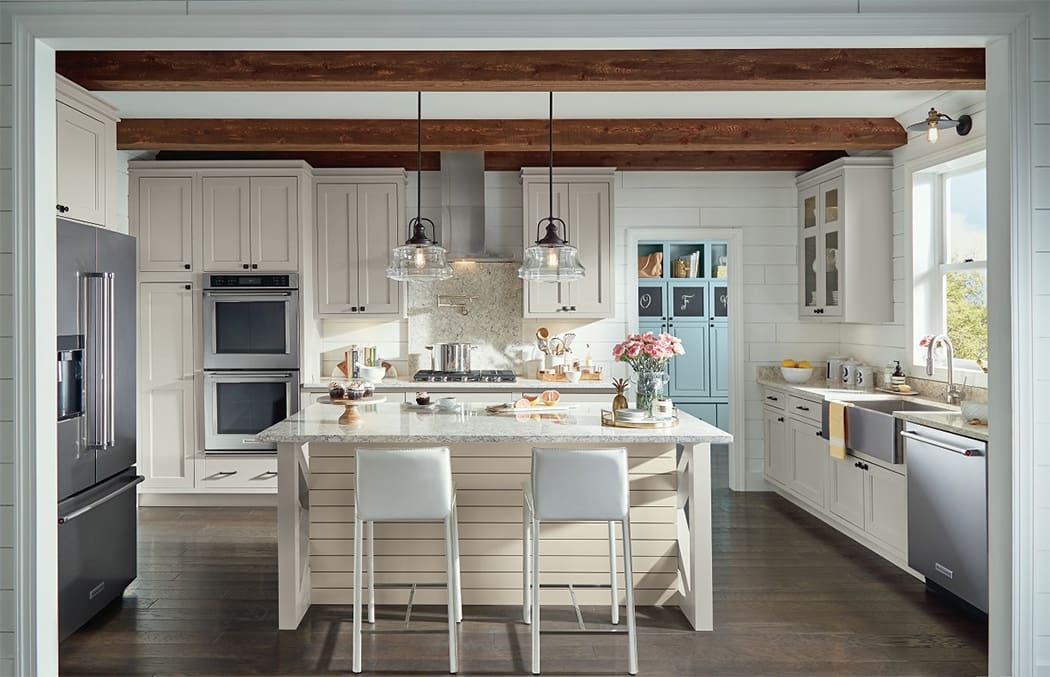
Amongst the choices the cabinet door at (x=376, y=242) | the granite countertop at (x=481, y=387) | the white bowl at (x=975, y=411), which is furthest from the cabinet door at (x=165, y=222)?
the white bowl at (x=975, y=411)

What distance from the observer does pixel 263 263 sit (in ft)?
17.8

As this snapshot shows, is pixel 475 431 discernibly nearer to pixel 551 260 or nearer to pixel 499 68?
pixel 551 260

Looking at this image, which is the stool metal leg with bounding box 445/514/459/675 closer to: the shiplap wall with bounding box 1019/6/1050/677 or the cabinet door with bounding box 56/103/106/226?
the shiplap wall with bounding box 1019/6/1050/677

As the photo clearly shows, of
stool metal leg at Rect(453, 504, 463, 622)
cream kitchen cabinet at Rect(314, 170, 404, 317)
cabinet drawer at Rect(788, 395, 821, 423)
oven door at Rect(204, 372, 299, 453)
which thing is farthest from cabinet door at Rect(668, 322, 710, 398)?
stool metal leg at Rect(453, 504, 463, 622)

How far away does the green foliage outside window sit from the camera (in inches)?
175

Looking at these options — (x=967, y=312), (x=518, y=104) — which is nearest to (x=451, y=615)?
(x=518, y=104)

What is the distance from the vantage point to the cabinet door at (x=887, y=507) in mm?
3977

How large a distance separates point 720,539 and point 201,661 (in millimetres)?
3036

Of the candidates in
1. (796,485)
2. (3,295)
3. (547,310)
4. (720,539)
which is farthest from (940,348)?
(3,295)

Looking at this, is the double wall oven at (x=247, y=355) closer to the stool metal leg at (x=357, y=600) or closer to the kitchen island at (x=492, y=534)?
the kitchen island at (x=492, y=534)

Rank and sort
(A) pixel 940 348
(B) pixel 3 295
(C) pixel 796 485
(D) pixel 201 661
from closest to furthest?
1. (B) pixel 3 295
2. (D) pixel 201 661
3. (A) pixel 940 348
4. (C) pixel 796 485

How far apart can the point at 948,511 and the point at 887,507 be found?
685mm

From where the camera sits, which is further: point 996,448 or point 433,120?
point 433,120

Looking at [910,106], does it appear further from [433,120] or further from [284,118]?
[284,118]
